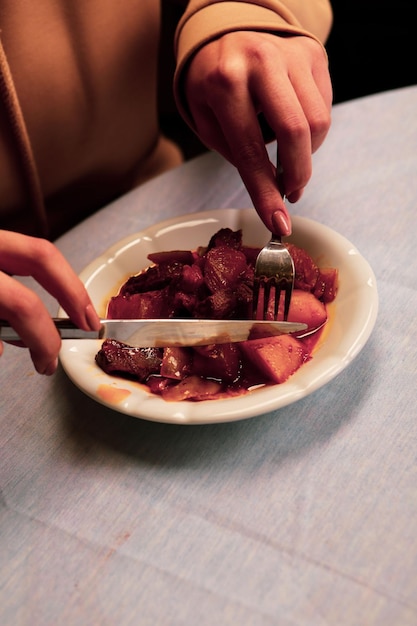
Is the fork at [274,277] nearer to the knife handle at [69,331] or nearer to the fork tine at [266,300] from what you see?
the fork tine at [266,300]

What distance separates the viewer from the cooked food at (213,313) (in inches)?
39.0

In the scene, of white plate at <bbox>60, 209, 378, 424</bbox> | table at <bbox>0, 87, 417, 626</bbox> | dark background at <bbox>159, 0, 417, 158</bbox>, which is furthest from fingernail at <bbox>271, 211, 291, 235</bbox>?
dark background at <bbox>159, 0, 417, 158</bbox>

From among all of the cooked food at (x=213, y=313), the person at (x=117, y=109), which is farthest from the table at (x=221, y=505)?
the person at (x=117, y=109)

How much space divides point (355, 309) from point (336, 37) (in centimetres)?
250

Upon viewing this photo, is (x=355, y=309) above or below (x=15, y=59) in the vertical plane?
below

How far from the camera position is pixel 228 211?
1.28 m

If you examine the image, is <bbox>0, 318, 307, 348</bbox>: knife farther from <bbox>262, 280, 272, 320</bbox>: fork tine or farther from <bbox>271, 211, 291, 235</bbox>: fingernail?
<bbox>271, 211, 291, 235</bbox>: fingernail

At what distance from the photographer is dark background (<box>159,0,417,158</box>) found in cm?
298

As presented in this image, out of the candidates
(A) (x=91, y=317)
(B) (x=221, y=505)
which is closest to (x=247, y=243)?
(A) (x=91, y=317)

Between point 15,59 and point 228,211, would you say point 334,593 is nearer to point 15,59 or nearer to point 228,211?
point 228,211

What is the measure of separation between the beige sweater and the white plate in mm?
272

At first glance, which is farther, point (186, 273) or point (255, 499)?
point (186, 273)

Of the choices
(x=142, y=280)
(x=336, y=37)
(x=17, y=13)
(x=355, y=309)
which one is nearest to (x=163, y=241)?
(x=142, y=280)

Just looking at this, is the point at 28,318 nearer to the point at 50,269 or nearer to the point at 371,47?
the point at 50,269
